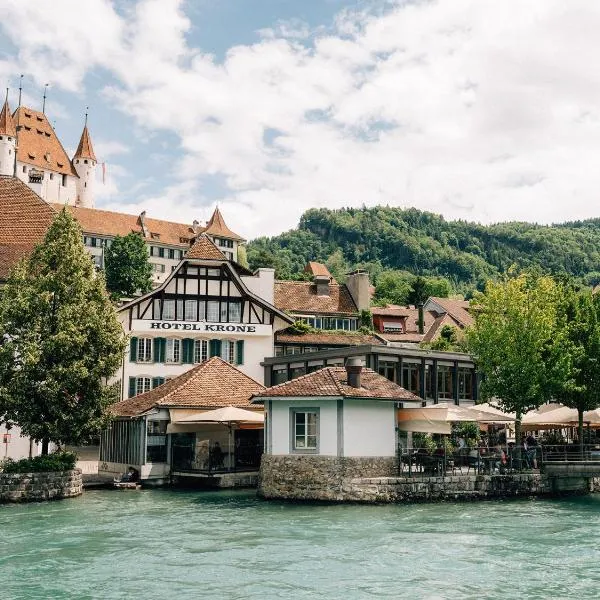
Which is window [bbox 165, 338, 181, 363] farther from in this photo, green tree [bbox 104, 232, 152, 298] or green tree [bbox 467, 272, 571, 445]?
green tree [bbox 104, 232, 152, 298]

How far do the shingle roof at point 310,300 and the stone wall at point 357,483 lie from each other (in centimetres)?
3198

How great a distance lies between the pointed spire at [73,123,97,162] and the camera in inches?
5128

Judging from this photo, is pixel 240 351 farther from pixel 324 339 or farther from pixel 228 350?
pixel 324 339

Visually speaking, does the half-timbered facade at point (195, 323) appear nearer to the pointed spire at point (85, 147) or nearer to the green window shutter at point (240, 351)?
the green window shutter at point (240, 351)

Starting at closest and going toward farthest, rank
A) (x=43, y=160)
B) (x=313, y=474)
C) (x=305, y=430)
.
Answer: (x=313, y=474), (x=305, y=430), (x=43, y=160)

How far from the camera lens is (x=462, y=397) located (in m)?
48.5

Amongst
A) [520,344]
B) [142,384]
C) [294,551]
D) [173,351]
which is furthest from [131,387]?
[294,551]

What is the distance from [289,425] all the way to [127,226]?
8264cm

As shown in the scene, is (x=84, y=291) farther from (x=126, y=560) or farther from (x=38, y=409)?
(x=126, y=560)

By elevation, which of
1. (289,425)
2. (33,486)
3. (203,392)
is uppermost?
(203,392)

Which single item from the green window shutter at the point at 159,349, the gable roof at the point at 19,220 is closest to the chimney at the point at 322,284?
the green window shutter at the point at 159,349

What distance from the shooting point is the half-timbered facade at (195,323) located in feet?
158

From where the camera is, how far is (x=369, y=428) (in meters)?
31.0

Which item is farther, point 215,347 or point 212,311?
point 215,347
